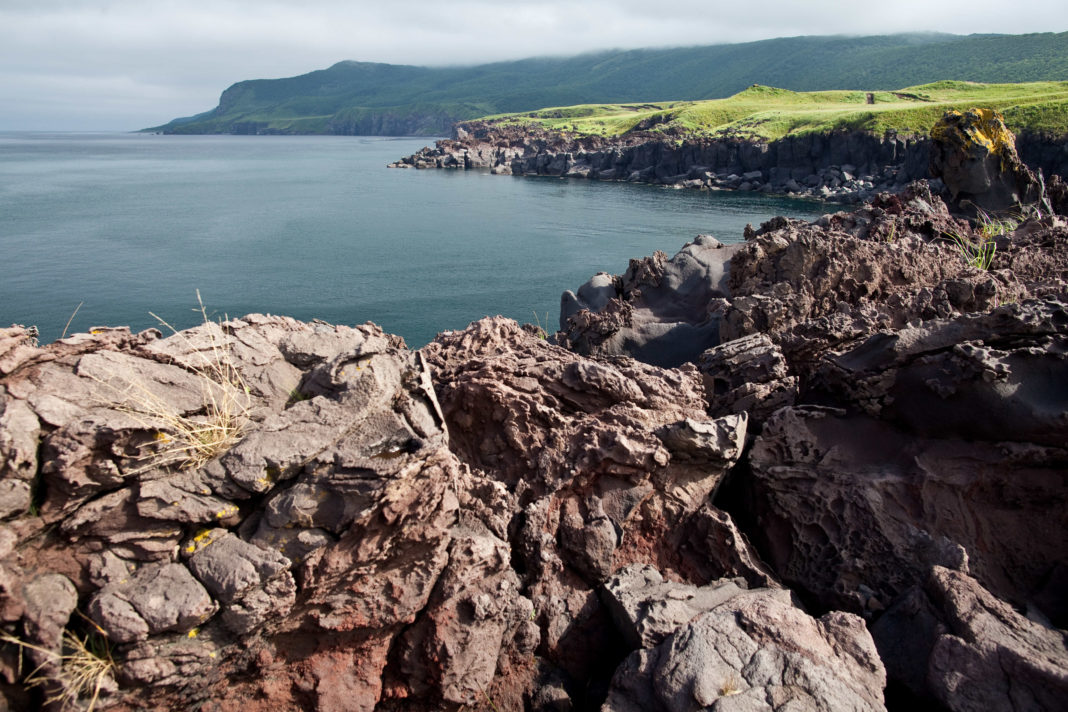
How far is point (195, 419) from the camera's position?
17.4ft

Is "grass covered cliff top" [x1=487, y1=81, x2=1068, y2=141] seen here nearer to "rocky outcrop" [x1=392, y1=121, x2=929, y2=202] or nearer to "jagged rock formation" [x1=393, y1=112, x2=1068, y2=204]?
"jagged rock formation" [x1=393, y1=112, x2=1068, y2=204]

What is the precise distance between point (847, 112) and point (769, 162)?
58.6 feet

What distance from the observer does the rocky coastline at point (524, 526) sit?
4.65 metres

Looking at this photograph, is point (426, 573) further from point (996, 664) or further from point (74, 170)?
point (74, 170)

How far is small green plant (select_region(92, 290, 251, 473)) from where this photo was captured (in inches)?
195

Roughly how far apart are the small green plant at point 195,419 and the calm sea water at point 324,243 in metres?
14.0

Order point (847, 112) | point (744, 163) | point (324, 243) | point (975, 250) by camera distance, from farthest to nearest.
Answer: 1. point (847, 112)
2. point (744, 163)
3. point (324, 243)
4. point (975, 250)

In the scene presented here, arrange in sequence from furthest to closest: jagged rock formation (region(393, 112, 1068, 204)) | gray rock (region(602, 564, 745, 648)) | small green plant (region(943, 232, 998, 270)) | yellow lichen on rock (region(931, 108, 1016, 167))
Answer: jagged rock formation (region(393, 112, 1068, 204)) < yellow lichen on rock (region(931, 108, 1016, 167)) < small green plant (region(943, 232, 998, 270)) < gray rock (region(602, 564, 745, 648))

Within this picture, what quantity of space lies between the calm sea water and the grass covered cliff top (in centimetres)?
2213

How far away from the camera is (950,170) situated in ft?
114

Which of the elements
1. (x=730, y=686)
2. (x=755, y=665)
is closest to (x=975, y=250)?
(x=755, y=665)

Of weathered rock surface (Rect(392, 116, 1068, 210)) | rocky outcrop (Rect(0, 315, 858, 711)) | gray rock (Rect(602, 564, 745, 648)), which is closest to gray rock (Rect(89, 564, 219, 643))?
rocky outcrop (Rect(0, 315, 858, 711))

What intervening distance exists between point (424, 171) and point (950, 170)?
79.9 meters

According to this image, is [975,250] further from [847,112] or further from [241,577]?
[847,112]
